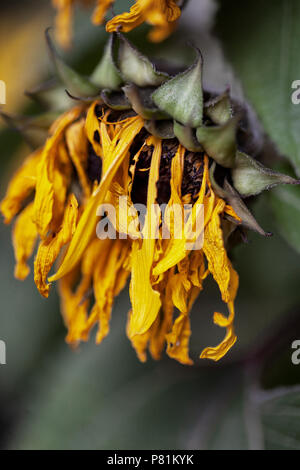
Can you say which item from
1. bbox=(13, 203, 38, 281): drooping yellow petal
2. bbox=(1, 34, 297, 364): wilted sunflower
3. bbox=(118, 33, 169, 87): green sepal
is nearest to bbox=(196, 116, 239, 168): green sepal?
bbox=(1, 34, 297, 364): wilted sunflower

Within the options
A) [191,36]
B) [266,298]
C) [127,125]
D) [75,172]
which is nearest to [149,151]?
[127,125]

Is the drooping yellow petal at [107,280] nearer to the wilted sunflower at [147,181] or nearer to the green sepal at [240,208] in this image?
the wilted sunflower at [147,181]

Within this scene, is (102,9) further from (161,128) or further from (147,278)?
(147,278)

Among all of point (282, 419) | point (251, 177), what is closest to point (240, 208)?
point (251, 177)

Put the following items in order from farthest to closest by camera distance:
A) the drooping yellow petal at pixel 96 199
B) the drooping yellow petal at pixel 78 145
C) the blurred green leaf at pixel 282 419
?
the blurred green leaf at pixel 282 419 < the drooping yellow petal at pixel 78 145 < the drooping yellow petal at pixel 96 199

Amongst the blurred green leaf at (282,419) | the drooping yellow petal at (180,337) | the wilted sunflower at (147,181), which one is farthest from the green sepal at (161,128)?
the blurred green leaf at (282,419)

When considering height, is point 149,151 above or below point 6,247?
above

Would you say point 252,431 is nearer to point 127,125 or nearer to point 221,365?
point 221,365
